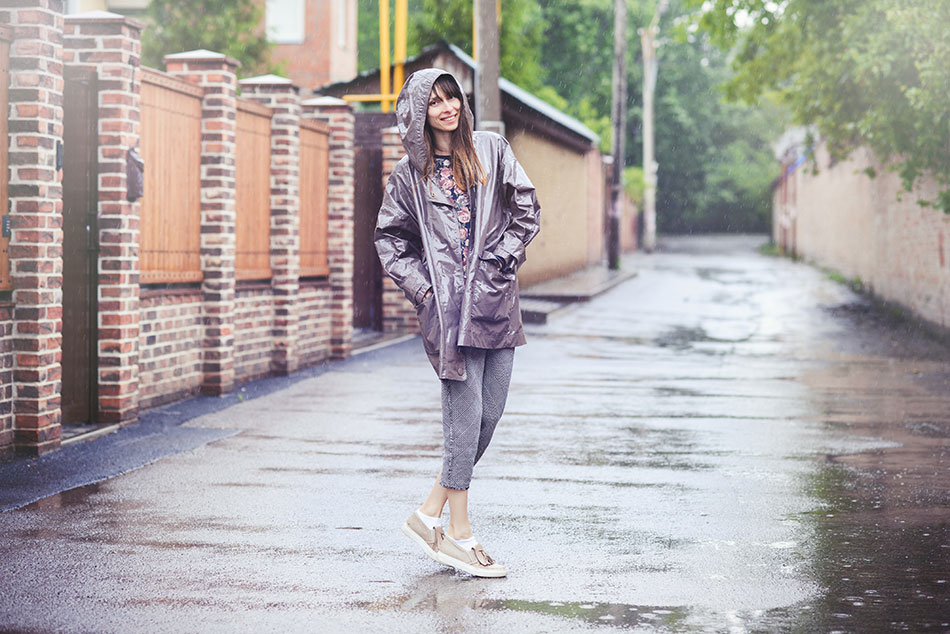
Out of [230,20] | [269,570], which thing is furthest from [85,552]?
[230,20]

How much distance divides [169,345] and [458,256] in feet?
17.7

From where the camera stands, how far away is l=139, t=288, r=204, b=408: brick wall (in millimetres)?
9609

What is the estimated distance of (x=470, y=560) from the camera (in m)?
5.14

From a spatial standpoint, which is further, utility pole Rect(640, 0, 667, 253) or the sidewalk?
utility pole Rect(640, 0, 667, 253)

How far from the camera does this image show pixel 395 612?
4.61 meters

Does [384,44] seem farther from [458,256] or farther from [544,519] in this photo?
[458,256]

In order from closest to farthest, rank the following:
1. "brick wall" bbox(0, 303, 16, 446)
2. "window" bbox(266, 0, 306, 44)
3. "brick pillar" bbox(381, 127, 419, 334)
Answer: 1. "brick wall" bbox(0, 303, 16, 446)
2. "brick pillar" bbox(381, 127, 419, 334)
3. "window" bbox(266, 0, 306, 44)

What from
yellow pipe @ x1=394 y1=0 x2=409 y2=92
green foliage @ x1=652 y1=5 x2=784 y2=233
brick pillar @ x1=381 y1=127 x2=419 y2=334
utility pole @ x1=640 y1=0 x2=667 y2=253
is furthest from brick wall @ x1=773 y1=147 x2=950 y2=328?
green foliage @ x1=652 y1=5 x2=784 y2=233

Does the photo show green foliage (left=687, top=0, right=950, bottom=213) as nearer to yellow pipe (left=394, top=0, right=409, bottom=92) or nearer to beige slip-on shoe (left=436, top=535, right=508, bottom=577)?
yellow pipe (left=394, top=0, right=409, bottom=92)

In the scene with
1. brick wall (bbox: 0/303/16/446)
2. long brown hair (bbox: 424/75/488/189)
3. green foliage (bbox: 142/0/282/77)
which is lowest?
brick wall (bbox: 0/303/16/446)

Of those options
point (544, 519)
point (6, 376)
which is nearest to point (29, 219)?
point (6, 376)

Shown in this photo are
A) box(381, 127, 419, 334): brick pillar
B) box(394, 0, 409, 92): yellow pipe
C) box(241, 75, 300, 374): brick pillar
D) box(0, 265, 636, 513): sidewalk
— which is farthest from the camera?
box(394, 0, 409, 92): yellow pipe

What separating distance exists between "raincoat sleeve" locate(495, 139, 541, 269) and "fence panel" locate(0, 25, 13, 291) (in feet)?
12.4

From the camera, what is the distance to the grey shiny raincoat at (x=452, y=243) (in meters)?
5.09
